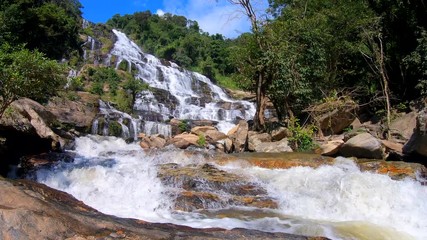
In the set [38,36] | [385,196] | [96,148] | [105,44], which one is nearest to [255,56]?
[96,148]

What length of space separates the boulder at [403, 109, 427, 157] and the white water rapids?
185 centimetres

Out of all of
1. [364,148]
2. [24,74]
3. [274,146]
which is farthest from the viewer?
[274,146]

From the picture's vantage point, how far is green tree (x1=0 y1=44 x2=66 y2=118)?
8.52 m

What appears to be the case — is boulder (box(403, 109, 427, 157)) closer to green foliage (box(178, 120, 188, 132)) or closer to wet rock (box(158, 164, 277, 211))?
wet rock (box(158, 164, 277, 211))

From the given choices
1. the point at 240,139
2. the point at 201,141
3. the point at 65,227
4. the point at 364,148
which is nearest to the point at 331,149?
the point at 364,148

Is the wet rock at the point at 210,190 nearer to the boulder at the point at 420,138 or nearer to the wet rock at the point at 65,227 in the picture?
the wet rock at the point at 65,227

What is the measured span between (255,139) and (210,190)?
317 inches

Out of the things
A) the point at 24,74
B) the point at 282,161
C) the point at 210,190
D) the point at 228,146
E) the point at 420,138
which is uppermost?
the point at 24,74

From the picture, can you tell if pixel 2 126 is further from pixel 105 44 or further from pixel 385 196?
pixel 105 44

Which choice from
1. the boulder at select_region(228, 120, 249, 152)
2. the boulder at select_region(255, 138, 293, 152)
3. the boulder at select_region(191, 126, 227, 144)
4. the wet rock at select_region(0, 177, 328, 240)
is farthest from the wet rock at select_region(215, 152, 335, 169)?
the wet rock at select_region(0, 177, 328, 240)

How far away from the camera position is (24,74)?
8680mm

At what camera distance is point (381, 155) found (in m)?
11.6

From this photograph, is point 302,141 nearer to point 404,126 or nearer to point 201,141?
point 404,126

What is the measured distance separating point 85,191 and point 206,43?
49.4m
